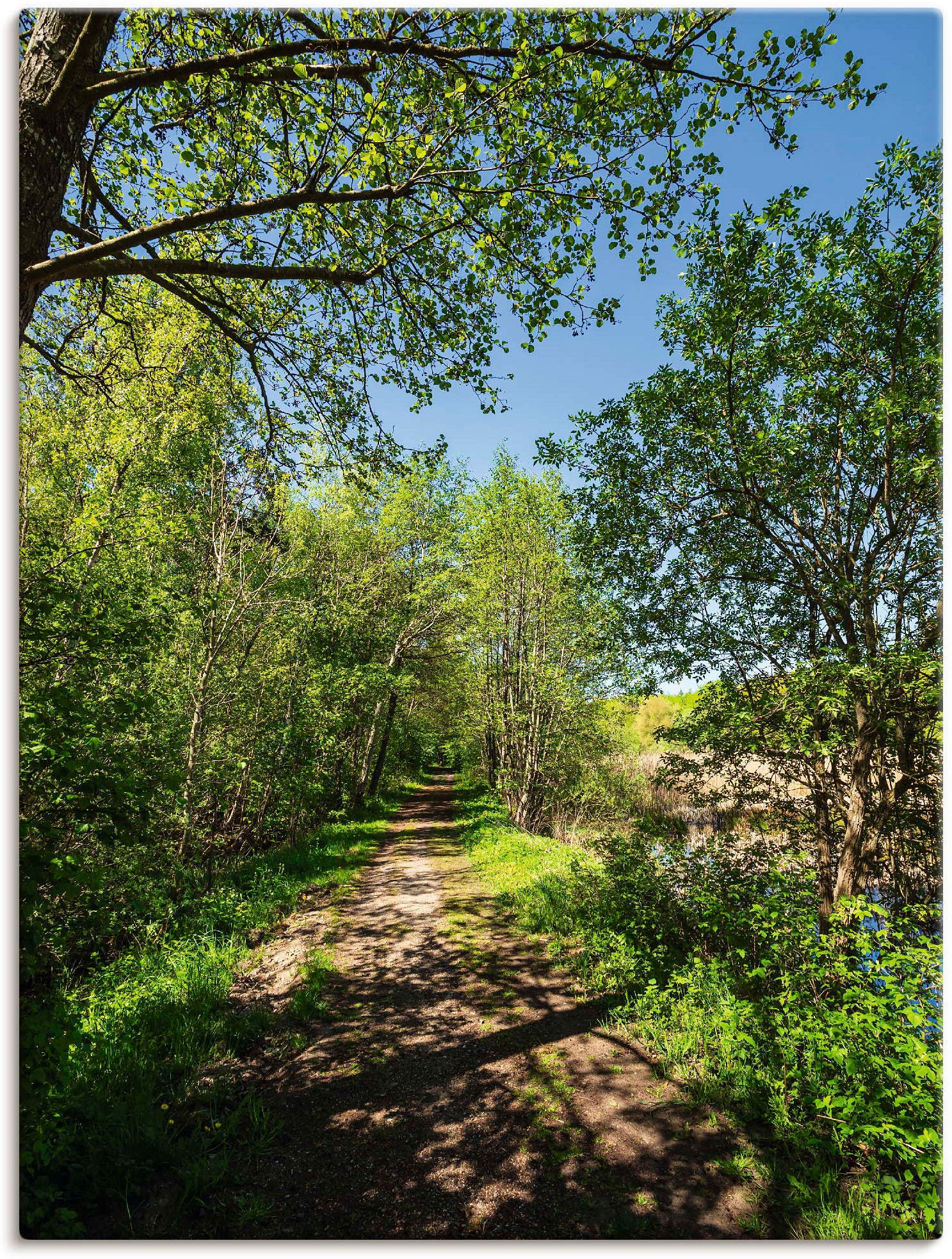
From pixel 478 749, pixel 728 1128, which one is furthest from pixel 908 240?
pixel 478 749

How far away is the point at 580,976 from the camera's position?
5965 mm

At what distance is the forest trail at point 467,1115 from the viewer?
2961 millimetres

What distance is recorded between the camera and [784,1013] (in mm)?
3908

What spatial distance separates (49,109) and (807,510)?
7645 millimetres

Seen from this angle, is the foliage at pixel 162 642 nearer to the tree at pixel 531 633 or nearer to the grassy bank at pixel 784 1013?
the tree at pixel 531 633

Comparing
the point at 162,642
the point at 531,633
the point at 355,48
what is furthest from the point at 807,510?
the point at 531,633

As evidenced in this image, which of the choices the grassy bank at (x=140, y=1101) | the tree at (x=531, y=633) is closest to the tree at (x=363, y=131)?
the grassy bank at (x=140, y=1101)

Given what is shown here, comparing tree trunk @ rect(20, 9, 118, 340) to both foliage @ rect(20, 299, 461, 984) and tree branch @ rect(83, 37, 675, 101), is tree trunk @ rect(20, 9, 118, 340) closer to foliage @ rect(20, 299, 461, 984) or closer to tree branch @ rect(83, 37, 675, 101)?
tree branch @ rect(83, 37, 675, 101)

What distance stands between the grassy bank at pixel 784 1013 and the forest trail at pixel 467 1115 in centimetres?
34

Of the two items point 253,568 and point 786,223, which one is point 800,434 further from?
point 253,568

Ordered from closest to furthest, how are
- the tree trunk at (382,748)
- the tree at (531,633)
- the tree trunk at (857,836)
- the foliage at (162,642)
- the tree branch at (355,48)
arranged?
the foliage at (162,642) → the tree branch at (355,48) → the tree trunk at (857,836) → the tree at (531,633) → the tree trunk at (382,748)

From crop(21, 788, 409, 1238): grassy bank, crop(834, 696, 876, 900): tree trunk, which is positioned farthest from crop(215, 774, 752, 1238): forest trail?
crop(834, 696, 876, 900): tree trunk

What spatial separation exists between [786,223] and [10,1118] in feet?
29.0

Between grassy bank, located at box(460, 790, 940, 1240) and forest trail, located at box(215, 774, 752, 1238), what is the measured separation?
13.4 inches
